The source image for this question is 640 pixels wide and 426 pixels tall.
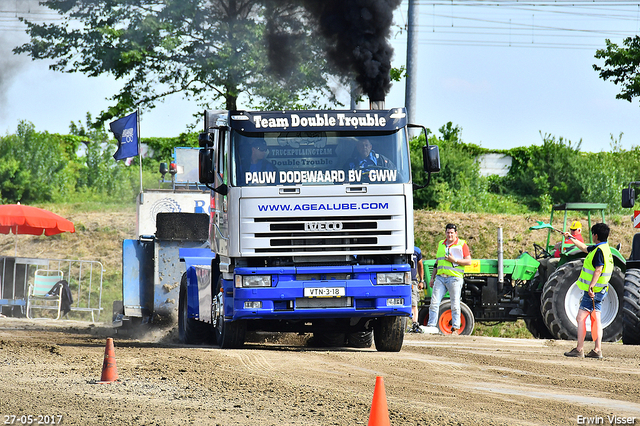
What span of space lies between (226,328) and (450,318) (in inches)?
244

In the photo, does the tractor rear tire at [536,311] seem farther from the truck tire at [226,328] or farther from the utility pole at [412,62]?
the utility pole at [412,62]

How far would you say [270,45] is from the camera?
20938 mm

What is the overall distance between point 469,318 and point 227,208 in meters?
7.08

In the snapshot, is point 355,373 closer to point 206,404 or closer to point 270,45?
point 206,404

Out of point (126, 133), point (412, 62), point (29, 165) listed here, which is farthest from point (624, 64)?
point (29, 165)

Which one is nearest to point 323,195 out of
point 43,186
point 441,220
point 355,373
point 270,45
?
point 355,373

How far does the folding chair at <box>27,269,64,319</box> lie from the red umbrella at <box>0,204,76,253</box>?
3.68ft

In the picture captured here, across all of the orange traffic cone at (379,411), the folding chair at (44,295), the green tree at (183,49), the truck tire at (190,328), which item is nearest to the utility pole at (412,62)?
the green tree at (183,49)

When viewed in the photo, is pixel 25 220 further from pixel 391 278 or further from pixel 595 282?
pixel 595 282

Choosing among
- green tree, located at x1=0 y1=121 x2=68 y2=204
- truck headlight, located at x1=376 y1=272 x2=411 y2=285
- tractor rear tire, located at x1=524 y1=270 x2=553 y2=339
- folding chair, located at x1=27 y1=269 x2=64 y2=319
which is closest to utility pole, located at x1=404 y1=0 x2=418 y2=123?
tractor rear tire, located at x1=524 y1=270 x2=553 y2=339

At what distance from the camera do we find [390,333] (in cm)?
1102

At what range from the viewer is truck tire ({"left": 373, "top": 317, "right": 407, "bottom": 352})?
11.0 metres

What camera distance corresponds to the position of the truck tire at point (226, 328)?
35.6ft

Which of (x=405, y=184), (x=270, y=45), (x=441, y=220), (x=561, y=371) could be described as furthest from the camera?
(x=441, y=220)
